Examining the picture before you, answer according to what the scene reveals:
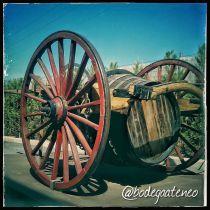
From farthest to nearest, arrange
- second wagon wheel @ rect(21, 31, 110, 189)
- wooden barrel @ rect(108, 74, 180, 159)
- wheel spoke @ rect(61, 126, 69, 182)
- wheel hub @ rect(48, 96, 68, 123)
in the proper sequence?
wooden barrel @ rect(108, 74, 180, 159) < wheel hub @ rect(48, 96, 68, 123) < wheel spoke @ rect(61, 126, 69, 182) < second wagon wheel @ rect(21, 31, 110, 189)

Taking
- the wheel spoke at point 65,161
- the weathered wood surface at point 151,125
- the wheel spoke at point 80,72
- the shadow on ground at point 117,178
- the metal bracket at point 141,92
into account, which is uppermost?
the wheel spoke at point 80,72

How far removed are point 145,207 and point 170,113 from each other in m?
1.53

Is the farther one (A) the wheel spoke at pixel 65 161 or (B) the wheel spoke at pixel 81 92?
(A) the wheel spoke at pixel 65 161

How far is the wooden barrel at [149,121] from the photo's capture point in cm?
458

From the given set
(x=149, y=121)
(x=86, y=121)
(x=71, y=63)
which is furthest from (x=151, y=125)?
(x=71, y=63)

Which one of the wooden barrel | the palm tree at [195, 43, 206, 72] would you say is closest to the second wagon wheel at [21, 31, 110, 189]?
the wooden barrel

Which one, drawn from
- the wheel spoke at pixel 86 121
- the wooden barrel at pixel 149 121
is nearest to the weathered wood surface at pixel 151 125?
the wooden barrel at pixel 149 121

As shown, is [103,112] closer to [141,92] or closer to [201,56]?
[141,92]

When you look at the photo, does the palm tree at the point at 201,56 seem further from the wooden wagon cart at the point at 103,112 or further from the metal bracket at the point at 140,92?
the metal bracket at the point at 140,92

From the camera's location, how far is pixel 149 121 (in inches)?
190

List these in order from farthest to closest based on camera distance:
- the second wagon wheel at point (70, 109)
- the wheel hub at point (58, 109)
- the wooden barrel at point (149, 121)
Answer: the wooden barrel at point (149, 121), the wheel hub at point (58, 109), the second wagon wheel at point (70, 109)

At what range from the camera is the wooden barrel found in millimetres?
4582

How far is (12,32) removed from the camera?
4.77 meters

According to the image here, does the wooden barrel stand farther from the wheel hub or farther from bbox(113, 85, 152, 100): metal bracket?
the wheel hub
